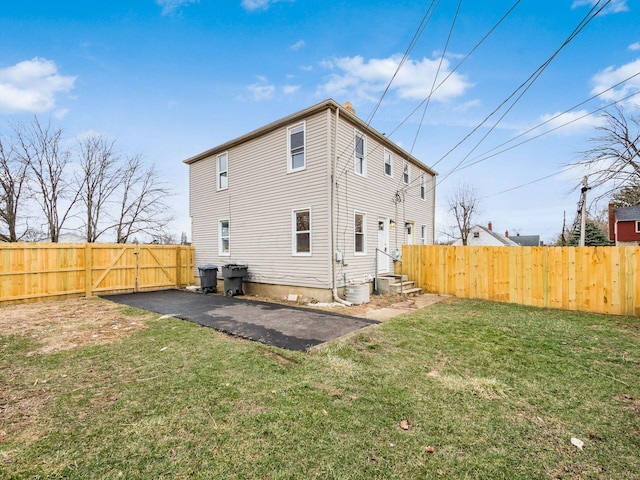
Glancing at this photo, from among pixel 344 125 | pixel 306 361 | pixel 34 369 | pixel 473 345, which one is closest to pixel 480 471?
pixel 306 361

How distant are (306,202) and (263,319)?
406 centimetres

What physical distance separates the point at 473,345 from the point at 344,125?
23.4 feet

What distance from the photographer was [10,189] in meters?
15.8

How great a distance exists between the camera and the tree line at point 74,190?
15.9 m

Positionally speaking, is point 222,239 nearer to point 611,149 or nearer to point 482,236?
point 611,149

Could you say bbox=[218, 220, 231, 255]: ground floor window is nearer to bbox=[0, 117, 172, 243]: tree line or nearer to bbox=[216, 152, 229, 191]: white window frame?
bbox=[216, 152, 229, 191]: white window frame

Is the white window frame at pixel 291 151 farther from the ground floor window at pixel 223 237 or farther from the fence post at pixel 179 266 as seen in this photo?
the fence post at pixel 179 266

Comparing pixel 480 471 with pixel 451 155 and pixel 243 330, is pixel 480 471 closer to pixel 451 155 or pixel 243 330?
pixel 243 330

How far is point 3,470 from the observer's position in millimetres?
1979

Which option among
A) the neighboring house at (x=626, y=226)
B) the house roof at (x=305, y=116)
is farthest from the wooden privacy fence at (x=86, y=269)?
the neighboring house at (x=626, y=226)

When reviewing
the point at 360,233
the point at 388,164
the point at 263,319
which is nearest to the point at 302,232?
the point at 360,233

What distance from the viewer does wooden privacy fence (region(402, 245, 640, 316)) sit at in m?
6.89

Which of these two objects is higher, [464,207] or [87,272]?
[464,207]

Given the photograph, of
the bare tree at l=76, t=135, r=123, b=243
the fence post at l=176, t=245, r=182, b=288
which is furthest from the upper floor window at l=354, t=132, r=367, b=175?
the bare tree at l=76, t=135, r=123, b=243
